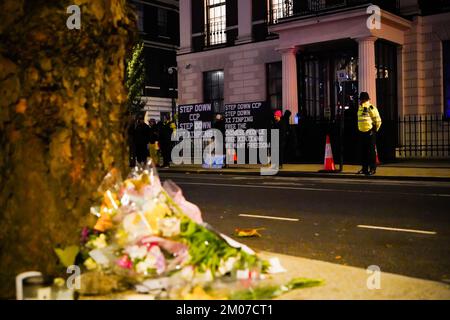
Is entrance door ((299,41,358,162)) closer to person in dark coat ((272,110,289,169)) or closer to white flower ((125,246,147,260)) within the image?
person in dark coat ((272,110,289,169))

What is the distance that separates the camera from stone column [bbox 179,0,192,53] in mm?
29656

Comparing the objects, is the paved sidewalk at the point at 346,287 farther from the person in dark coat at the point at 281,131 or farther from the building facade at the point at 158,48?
the building facade at the point at 158,48

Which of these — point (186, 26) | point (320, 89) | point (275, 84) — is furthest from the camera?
point (186, 26)

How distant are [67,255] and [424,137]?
66.3 ft

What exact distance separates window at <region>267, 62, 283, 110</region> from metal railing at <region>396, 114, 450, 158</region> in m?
5.87

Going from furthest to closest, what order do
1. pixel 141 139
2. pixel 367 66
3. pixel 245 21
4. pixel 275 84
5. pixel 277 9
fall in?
pixel 245 21
pixel 275 84
pixel 277 9
pixel 367 66
pixel 141 139

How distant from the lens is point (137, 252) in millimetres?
3383

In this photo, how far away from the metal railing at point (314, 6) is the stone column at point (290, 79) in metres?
1.36

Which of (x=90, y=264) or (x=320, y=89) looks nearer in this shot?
(x=90, y=264)

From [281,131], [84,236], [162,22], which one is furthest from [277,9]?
[84,236]

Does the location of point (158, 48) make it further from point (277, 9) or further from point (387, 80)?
point (387, 80)

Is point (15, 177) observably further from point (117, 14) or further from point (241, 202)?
point (241, 202)

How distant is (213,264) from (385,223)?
4.42m
